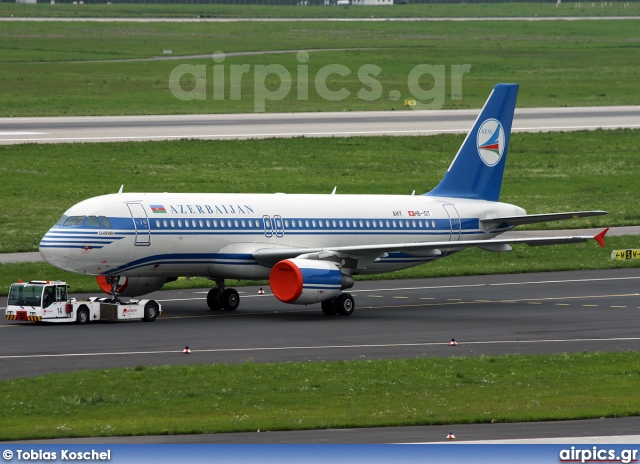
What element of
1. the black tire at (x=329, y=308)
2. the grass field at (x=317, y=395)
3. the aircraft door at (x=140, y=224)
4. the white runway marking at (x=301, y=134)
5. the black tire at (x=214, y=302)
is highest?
the white runway marking at (x=301, y=134)

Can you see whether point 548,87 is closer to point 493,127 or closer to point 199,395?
point 493,127

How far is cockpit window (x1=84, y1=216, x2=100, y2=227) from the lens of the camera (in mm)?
45062

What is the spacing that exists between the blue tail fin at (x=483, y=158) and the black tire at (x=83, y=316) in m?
18.3

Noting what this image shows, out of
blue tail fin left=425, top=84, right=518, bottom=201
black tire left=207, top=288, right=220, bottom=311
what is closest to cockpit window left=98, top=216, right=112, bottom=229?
black tire left=207, top=288, right=220, bottom=311

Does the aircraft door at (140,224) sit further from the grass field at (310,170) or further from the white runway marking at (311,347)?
the grass field at (310,170)

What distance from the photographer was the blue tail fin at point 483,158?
5606 cm

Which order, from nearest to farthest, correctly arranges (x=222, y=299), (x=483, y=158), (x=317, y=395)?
1. (x=317, y=395)
2. (x=222, y=299)
3. (x=483, y=158)

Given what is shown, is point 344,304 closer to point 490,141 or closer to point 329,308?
point 329,308

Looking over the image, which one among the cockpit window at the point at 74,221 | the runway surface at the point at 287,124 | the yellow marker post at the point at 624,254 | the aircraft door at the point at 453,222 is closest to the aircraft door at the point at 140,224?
the cockpit window at the point at 74,221

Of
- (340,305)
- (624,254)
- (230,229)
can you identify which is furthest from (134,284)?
(624,254)

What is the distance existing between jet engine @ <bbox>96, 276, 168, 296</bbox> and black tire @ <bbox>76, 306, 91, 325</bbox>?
2648mm

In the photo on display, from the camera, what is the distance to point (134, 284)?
4825cm

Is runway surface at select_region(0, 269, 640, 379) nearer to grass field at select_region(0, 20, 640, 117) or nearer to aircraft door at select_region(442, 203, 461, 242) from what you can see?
aircraft door at select_region(442, 203, 461, 242)

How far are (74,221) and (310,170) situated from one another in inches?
1659
